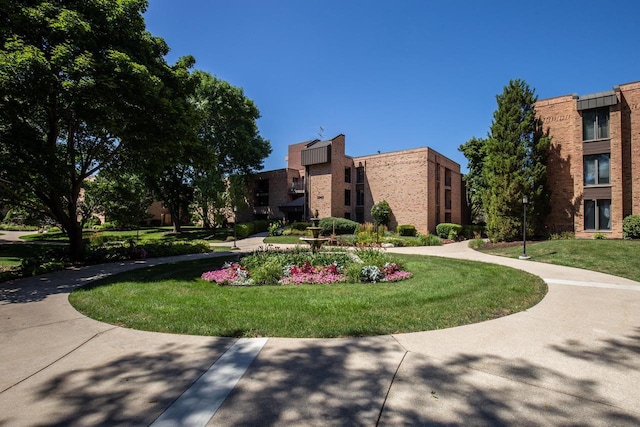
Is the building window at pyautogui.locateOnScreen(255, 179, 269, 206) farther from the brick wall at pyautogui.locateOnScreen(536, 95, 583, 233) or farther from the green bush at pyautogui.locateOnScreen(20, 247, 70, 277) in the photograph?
the brick wall at pyautogui.locateOnScreen(536, 95, 583, 233)

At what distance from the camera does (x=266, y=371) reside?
135 inches

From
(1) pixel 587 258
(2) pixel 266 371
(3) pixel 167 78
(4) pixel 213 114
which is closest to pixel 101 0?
(3) pixel 167 78

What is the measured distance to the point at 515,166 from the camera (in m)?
20.1

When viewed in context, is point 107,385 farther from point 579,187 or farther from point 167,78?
point 579,187

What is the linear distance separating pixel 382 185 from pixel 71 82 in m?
24.7

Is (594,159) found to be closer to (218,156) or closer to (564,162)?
(564,162)

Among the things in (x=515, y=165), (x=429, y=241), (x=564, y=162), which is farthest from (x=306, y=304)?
(x=564, y=162)

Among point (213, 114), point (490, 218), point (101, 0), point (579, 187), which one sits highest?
point (213, 114)

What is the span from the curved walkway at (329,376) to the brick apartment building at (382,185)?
2252 centimetres

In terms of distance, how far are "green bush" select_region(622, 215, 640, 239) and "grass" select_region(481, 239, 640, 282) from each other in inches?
115

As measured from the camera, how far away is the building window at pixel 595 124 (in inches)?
741

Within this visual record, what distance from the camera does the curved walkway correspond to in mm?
2658

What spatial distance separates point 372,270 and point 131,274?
7709 mm

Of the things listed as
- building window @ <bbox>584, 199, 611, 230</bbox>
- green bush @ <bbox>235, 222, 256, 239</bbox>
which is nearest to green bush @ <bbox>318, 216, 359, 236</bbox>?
green bush @ <bbox>235, 222, 256, 239</bbox>
